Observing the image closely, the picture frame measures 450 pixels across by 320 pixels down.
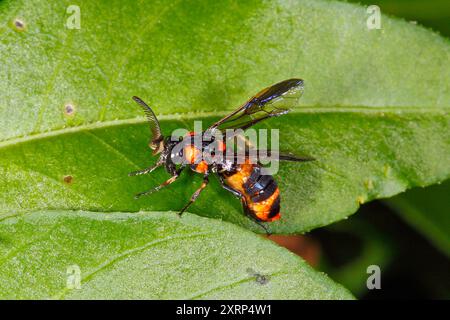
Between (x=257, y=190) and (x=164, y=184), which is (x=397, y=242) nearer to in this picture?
(x=257, y=190)

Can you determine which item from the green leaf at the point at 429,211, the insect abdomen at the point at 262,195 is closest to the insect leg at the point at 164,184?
the insect abdomen at the point at 262,195

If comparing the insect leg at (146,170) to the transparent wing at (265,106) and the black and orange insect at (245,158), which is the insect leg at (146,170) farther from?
the transparent wing at (265,106)

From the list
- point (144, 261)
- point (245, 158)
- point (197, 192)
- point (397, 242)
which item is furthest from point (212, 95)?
point (397, 242)

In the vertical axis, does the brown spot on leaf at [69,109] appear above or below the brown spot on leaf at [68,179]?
above

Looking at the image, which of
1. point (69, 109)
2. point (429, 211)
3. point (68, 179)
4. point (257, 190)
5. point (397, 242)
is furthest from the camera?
point (397, 242)

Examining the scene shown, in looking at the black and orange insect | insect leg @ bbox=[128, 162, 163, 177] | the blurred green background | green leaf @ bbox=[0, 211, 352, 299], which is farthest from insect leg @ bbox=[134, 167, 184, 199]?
the blurred green background

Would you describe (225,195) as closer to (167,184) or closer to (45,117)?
(167,184)
